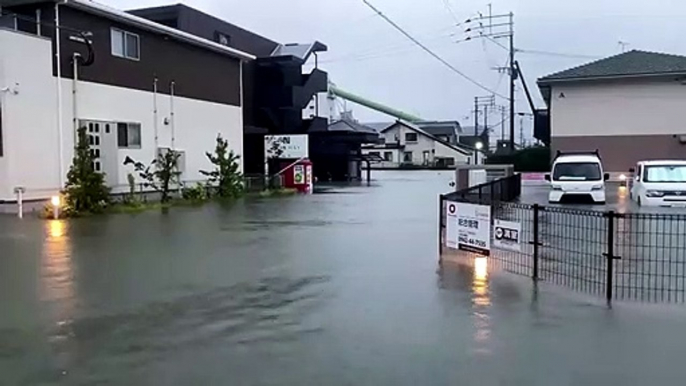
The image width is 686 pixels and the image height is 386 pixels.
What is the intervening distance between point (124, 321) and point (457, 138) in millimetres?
81462

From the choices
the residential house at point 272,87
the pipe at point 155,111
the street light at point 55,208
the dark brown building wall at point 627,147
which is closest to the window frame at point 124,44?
the pipe at point 155,111

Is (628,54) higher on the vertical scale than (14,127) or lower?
higher

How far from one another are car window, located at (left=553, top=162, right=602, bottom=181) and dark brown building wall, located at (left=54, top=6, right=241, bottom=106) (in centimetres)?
1348

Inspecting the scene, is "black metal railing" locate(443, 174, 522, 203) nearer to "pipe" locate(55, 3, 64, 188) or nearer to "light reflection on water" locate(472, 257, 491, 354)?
"light reflection on water" locate(472, 257, 491, 354)

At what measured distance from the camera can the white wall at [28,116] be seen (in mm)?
16766

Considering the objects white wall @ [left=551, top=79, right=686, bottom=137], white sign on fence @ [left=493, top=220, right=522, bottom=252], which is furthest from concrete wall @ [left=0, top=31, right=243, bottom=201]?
white wall @ [left=551, top=79, right=686, bottom=137]

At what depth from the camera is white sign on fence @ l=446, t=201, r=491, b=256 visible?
841 cm

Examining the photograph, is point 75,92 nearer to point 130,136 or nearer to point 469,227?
point 130,136

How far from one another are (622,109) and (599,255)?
85.2 feet

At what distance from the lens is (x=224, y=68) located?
27.2m

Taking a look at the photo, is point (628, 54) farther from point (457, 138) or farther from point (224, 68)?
point (457, 138)

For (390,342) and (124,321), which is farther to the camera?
(124,321)

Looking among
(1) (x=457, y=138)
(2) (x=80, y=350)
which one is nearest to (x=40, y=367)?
(2) (x=80, y=350)

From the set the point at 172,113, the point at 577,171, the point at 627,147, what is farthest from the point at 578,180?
the point at 627,147
